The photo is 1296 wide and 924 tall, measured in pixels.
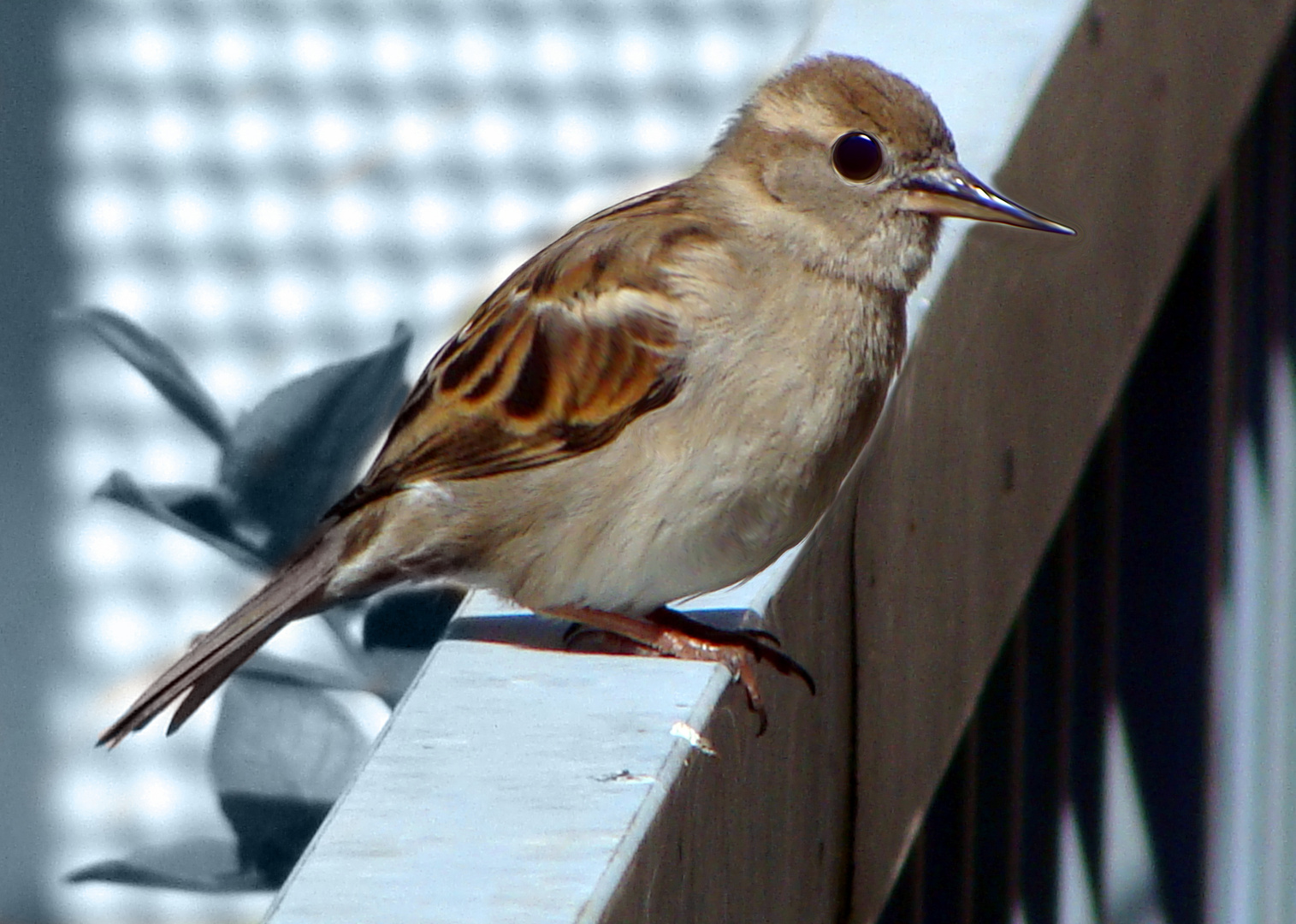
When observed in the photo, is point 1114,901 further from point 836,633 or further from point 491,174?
point 491,174

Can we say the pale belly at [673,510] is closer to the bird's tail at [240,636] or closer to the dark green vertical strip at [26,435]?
the bird's tail at [240,636]

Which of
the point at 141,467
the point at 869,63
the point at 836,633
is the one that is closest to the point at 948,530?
the point at 836,633

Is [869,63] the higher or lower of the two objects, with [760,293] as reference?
higher

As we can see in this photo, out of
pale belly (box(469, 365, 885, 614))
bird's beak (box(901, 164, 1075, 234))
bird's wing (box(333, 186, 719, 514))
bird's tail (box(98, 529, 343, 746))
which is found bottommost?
bird's tail (box(98, 529, 343, 746))

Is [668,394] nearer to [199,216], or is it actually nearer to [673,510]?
[673,510]

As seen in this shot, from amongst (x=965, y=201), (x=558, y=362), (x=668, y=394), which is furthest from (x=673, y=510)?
(x=965, y=201)

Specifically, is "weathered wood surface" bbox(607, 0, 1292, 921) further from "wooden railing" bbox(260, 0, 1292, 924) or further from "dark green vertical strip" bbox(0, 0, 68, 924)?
"dark green vertical strip" bbox(0, 0, 68, 924)

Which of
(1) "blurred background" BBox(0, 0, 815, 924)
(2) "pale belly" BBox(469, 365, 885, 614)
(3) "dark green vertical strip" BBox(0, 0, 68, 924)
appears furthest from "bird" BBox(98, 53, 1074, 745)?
(3) "dark green vertical strip" BBox(0, 0, 68, 924)
